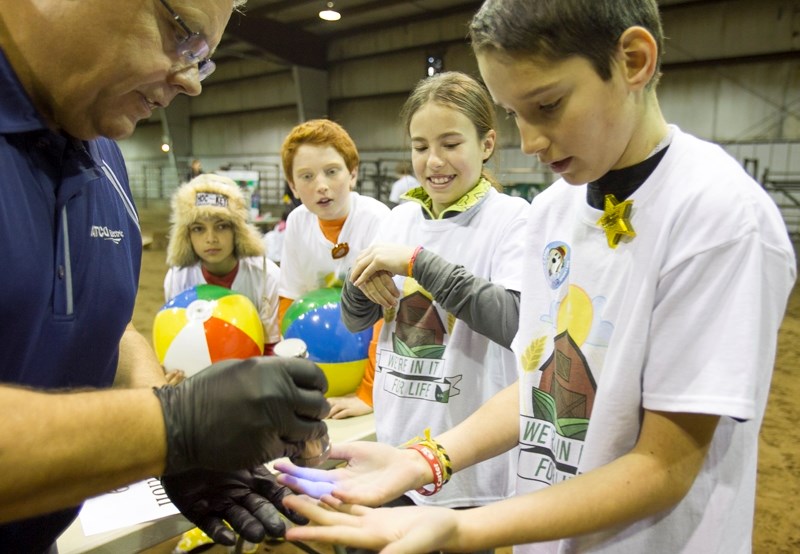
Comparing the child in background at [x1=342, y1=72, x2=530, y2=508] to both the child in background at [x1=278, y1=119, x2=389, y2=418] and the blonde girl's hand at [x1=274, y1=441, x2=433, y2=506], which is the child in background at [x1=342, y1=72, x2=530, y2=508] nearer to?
the blonde girl's hand at [x1=274, y1=441, x2=433, y2=506]

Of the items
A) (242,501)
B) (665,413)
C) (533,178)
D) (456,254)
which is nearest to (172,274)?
(456,254)

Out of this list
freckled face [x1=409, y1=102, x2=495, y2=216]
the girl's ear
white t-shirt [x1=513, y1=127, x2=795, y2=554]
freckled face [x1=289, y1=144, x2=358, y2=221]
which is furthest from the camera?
freckled face [x1=289, y1=144, x2=358, y2=221]

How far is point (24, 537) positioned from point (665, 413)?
4.14ft

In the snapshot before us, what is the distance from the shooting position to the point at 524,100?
0.97m

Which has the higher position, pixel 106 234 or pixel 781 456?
pixel 106 234

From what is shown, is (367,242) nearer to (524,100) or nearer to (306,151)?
(306,151)

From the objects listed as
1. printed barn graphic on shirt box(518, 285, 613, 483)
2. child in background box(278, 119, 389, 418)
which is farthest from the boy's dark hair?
child in background box(278, 119, 389, 418)

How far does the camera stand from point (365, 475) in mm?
1187

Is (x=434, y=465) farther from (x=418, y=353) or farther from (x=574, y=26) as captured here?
(x=574, y=26)

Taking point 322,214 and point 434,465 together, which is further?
point 322,214

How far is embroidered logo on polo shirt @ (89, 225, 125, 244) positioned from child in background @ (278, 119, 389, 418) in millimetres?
1311

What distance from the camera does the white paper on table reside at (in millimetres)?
1538

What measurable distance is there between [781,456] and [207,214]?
12.9 ft

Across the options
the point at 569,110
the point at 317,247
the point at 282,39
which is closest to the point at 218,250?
the point at 317,247
